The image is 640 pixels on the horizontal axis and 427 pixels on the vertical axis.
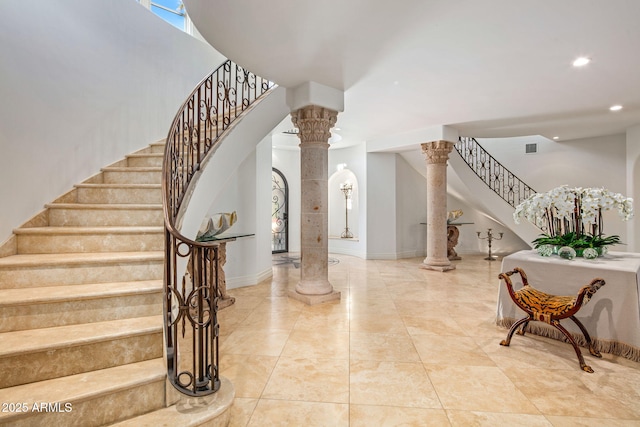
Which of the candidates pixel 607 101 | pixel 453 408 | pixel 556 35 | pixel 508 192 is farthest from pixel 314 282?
pixel 508 192

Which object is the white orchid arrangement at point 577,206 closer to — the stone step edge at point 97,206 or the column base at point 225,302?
the column base at point 225,302

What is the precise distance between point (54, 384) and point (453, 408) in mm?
2391

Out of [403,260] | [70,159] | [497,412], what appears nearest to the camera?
[497,412]

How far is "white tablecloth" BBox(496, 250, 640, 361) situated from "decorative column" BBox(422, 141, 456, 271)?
11.1 feet

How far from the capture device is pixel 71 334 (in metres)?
1.83

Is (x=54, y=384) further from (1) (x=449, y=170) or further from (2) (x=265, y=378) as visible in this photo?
(1) (x=449, y=170)

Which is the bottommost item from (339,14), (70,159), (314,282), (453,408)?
(453,408)

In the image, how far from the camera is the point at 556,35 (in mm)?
2988

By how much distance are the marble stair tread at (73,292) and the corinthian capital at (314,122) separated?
2.86 m

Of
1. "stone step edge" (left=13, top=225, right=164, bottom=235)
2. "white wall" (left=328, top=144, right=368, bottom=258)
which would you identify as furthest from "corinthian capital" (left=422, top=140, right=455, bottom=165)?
"stone step edge" (left=13, top=225, right=164, bottom=235)

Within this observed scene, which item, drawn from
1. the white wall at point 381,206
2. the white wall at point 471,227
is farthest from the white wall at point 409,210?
the white wall at point 471,227

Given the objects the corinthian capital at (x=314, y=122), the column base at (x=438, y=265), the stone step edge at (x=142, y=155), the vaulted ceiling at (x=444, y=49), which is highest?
the vaulted ceiling at (x=444, y=49)

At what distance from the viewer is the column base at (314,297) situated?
4.21 metres

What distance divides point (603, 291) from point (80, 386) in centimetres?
405
